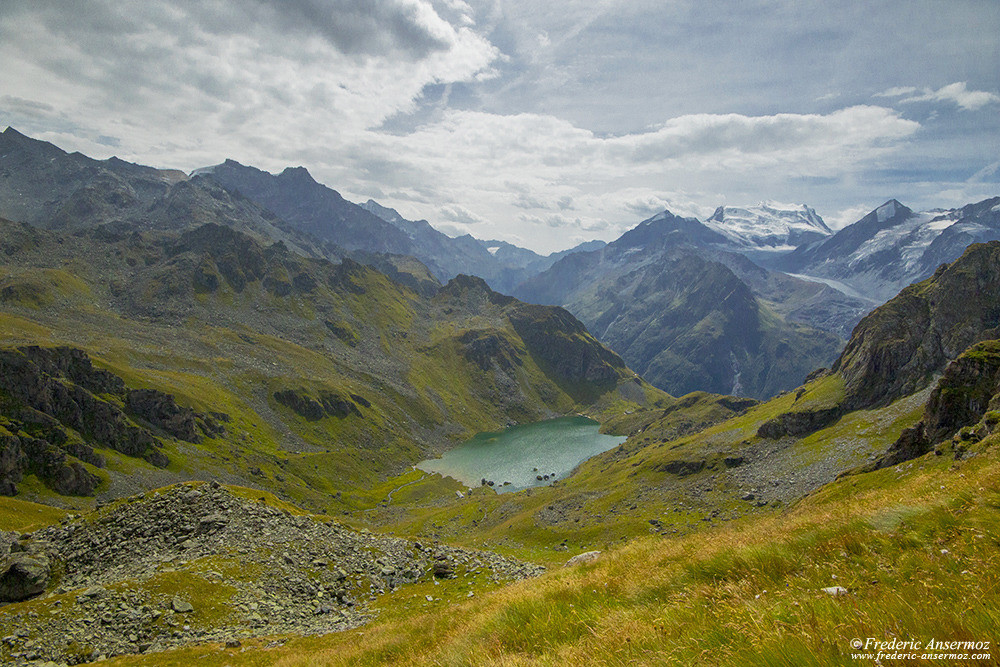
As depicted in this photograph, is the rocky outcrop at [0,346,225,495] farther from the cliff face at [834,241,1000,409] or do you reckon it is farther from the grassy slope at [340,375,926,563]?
the cliff face at [834,241,1000,409]

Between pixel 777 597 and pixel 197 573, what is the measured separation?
39.2m

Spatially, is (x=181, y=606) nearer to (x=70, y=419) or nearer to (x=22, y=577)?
(x=22, y=577)

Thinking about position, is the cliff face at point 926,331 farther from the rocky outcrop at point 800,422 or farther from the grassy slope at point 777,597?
the grassy slope at point 777,597

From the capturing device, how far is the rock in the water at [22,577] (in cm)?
3484

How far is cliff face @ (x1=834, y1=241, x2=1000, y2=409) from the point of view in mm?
118625

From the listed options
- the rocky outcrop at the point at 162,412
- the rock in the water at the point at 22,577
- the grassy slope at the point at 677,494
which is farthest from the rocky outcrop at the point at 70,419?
the rock in the water at the point at 22,577

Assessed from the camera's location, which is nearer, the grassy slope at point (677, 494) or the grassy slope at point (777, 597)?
the grassy slope at point (777, 597)

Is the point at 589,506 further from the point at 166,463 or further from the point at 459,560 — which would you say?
the point at 166,463

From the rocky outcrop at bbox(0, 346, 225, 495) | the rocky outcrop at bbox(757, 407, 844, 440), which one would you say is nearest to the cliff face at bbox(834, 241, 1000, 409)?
the rocky outcrop at bbox(757, 407, 844, 440)

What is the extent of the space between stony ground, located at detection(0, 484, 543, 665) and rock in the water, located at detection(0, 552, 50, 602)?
1.88 feet

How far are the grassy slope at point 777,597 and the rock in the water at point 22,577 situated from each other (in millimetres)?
39198

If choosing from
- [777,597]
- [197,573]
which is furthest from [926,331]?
[197,573]

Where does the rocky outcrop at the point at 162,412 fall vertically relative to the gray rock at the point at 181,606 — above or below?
below

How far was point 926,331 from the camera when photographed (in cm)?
12719
